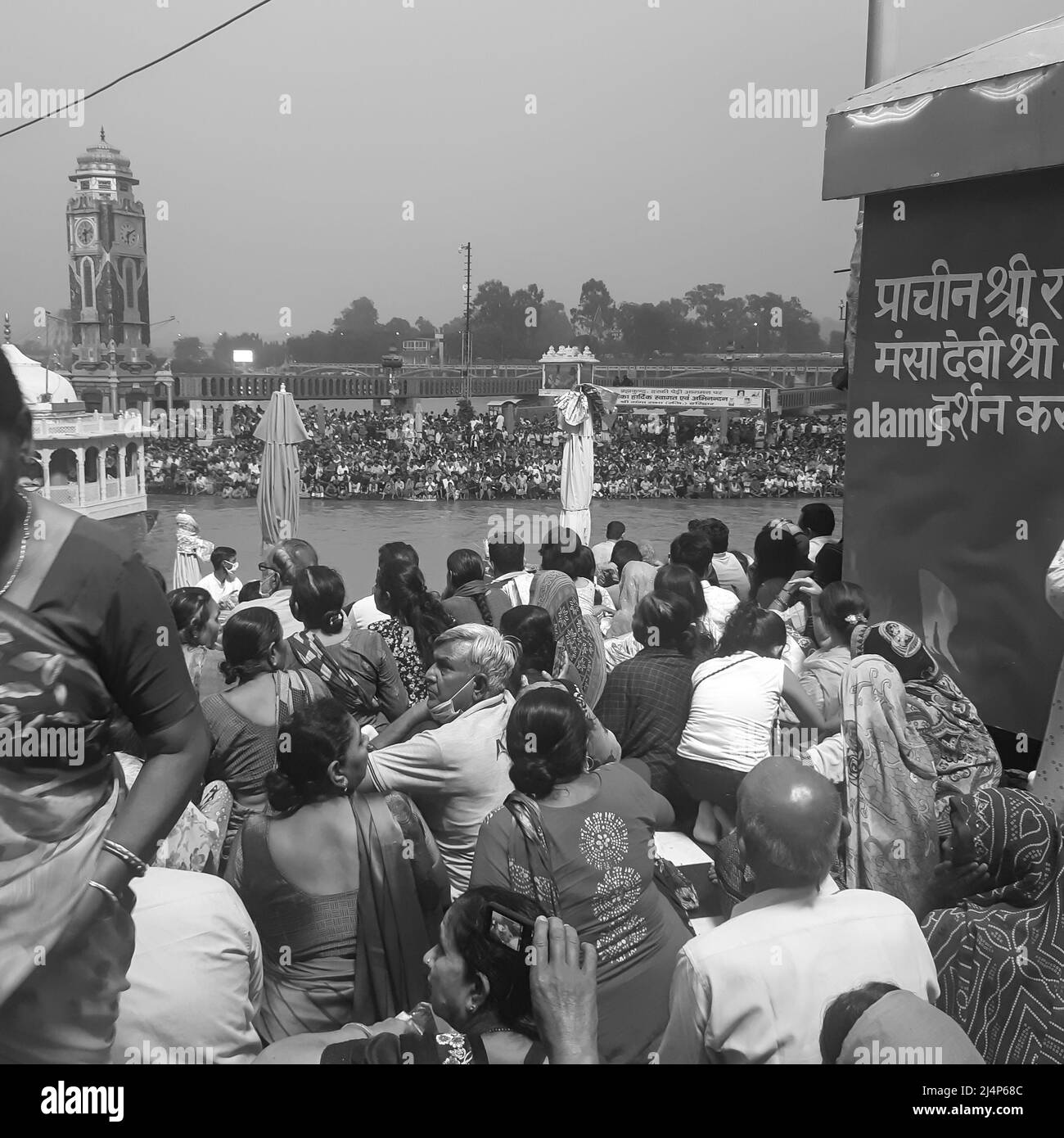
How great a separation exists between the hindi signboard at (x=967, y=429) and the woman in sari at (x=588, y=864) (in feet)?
9.92

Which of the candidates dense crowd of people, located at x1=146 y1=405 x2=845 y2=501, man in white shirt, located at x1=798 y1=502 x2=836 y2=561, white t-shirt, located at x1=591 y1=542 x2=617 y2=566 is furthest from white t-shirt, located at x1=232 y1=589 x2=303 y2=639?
dense crowd of people, located at x1=146 y1=405 x2=845 y2=501

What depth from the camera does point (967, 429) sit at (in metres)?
5.57

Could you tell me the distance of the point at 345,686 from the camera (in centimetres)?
453

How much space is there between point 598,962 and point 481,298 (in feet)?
400

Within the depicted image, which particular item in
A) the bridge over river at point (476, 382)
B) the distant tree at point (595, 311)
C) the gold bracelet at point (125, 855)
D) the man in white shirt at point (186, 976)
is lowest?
the man in white shirt at point (186, 976)

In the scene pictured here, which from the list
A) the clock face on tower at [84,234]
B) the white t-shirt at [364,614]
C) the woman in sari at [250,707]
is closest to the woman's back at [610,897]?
the woman in sari at [250,707]

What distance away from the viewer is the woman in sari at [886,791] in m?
3.54

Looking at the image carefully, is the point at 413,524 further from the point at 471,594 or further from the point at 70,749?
the point at 70,749

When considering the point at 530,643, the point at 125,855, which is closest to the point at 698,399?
the point at 530,643

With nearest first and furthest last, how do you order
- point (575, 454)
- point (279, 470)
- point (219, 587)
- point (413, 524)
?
1. point (219, 587)
2. point (575, 454)
3. point (279, 470)
4. point (413, 524)

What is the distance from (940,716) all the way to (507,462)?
24463 millimetres

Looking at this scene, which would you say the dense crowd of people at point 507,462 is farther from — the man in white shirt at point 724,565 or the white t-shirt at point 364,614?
the white t-shirt at point 364,614

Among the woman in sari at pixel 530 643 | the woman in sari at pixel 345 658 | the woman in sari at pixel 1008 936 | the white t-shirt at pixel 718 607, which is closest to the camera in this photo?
the woman in sari at pixel 1008 936
